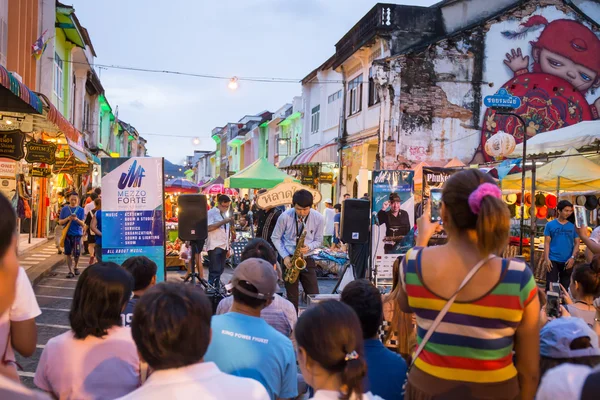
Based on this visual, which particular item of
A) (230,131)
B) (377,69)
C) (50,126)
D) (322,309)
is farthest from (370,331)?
(230,131)

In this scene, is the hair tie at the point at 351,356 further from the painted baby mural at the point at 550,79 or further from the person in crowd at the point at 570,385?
the painted baby mural at the point at 550,79

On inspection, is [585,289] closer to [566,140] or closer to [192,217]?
[192,217]

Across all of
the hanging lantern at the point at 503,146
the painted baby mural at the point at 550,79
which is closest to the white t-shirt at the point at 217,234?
the hanging lantern at the point at 503,146

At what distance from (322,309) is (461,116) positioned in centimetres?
2123

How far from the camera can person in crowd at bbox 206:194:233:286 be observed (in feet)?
36.2

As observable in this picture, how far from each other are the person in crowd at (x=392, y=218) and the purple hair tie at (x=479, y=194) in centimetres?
835

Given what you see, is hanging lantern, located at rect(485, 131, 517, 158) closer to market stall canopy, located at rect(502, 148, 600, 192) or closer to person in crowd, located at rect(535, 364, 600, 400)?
market stall canopy, located at rect(502, 148, 600, 192)

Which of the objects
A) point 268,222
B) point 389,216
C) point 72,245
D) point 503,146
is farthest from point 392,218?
point 72,245

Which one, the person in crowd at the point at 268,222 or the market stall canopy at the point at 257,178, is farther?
the market stall canopy at the point at 257,178

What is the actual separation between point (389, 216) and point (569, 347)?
25.6ft

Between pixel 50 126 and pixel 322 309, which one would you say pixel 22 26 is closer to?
pixel 50 126

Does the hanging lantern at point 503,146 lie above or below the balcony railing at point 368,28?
below

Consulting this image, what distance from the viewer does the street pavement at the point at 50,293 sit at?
6816 mm

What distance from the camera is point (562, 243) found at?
9.78m
